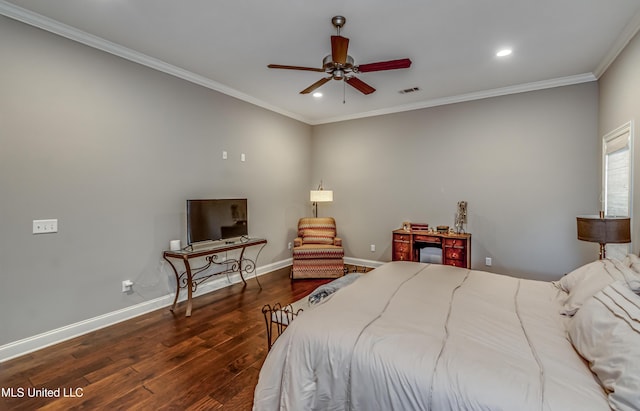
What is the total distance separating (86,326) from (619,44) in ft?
20.0

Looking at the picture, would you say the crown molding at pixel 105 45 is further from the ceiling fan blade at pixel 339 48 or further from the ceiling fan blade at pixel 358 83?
the ceiling fan blade at pixel 339 48

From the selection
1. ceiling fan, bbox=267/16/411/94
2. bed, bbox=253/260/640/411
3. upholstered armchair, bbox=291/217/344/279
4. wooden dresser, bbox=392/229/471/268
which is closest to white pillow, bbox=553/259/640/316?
bed, bbox=253/260/640/411

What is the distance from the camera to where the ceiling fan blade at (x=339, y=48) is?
2.45 meters

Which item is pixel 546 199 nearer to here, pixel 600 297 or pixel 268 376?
pixel 600 297

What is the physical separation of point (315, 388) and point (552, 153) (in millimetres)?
4464

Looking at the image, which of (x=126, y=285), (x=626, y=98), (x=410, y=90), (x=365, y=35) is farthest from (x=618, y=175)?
(x=126, y=285)

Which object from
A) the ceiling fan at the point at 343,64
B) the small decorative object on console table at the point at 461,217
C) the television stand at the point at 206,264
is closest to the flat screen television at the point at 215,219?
the television stand at the point at 206,264

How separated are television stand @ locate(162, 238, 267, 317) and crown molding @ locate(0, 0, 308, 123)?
222cm

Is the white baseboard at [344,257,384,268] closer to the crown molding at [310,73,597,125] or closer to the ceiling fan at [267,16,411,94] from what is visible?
the crown molding at [310,73,597,125]

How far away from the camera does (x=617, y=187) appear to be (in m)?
3.23

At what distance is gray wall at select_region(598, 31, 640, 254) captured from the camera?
106 inches

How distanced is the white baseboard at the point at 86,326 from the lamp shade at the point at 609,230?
14.3 feet

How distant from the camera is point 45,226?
2.75 meters

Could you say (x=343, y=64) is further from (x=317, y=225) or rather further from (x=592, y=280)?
(x=317, y=225)
